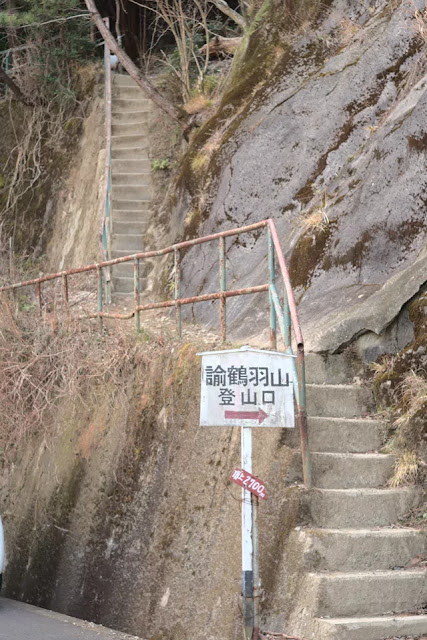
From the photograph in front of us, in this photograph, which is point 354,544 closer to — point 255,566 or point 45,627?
point 255,566

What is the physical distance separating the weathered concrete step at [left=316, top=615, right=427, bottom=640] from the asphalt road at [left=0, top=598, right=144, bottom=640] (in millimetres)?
2108

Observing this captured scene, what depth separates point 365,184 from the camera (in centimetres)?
998

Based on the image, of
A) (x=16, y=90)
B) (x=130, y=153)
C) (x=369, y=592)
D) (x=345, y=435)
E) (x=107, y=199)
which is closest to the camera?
(x=369, y=592)

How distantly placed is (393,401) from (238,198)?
517 centimetres

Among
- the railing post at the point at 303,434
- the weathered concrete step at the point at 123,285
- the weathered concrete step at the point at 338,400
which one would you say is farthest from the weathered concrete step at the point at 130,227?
the railing post at the point at 303,434

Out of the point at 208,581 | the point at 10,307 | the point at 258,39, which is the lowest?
the point at 208,581

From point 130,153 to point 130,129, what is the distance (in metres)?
0.83

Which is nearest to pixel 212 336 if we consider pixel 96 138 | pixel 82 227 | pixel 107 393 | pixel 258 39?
pixel 107 393

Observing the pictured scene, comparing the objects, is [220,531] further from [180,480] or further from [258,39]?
[258,39]

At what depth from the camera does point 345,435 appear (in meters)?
7.77

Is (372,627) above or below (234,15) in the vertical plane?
below

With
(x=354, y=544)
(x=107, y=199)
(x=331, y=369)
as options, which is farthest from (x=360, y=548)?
(x=107, y=199)

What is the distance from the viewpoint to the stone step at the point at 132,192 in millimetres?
16562

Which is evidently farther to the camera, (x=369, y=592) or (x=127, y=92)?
(x=127, y=92)
